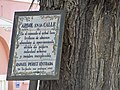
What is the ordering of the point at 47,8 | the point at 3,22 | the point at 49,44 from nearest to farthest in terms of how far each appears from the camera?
the point at 49,44 < the point at 47,8 < the point at 3,22

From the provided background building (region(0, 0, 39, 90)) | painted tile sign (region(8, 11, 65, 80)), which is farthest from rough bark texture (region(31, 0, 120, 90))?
background building (region(0, 0, 39, 90))

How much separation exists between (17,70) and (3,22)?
6.54 metres

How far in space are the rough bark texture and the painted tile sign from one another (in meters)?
0.09

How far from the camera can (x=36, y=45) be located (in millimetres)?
1146

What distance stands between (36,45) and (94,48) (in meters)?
0.20

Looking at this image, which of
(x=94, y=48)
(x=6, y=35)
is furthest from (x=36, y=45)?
(x=6, y=35)

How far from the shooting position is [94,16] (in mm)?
1172

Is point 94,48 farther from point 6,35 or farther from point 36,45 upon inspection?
point 6,35

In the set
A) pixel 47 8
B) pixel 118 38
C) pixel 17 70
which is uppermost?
pixel 47 8

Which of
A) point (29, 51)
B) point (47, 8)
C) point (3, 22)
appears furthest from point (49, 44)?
point (3, 22)

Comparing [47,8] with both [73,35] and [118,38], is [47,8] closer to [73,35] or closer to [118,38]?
[73,35]

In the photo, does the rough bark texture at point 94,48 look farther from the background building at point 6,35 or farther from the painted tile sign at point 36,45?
the background building at point 6,35

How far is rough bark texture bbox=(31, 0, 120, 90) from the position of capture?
116 centimetres

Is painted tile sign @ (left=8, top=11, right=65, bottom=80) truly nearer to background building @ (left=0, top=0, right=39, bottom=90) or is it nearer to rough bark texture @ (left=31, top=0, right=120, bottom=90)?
rough bark texture @ (left=31, top=0, right=120, bottom=90)
